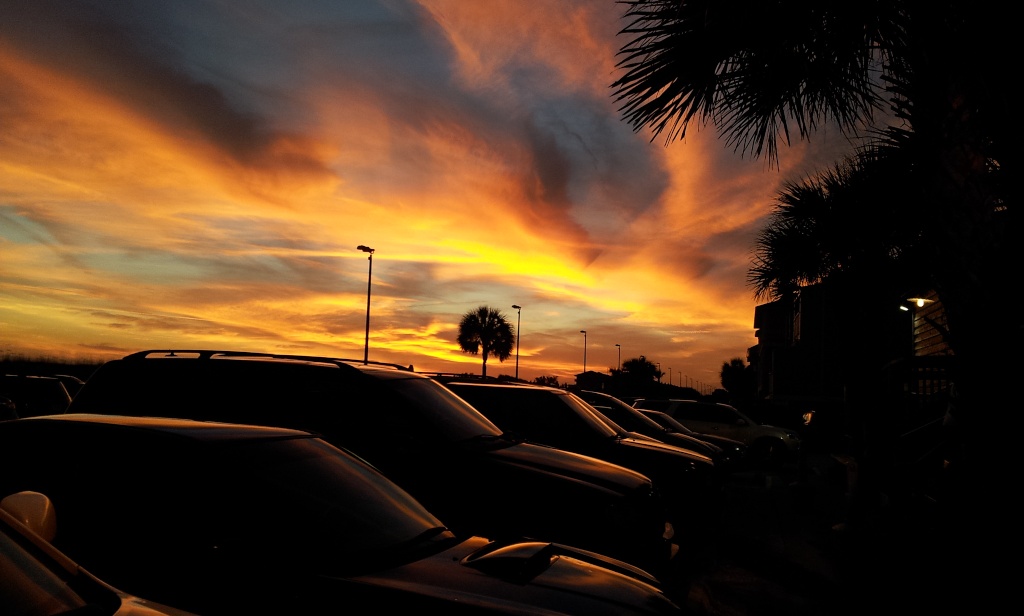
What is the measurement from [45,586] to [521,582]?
1.71 meters

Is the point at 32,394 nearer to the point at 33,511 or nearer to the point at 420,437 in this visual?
Result: the point at 420,437

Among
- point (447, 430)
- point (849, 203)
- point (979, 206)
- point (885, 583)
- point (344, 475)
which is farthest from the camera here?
point (849, 203)

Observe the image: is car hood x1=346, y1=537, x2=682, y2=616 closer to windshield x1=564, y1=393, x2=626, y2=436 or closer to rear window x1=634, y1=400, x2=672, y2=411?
windshield x1=564, y1=393, x2=626, y2=436

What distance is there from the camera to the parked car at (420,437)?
5.33m

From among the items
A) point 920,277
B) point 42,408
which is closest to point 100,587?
point 920,277

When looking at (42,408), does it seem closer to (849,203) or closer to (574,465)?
(574,465)

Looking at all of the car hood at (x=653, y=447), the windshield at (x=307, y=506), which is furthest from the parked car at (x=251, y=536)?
the car hood at (x=653, y=447)

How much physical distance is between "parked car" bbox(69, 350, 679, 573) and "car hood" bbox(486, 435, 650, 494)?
1 centimetres

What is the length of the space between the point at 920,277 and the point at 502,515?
8.63 m

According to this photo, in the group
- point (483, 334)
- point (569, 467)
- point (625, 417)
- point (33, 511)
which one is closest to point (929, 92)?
point (569, 467)

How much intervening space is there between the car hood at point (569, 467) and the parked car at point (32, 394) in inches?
512

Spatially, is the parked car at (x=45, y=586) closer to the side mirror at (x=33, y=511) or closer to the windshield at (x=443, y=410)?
the side mirror at (x=33, y=511)

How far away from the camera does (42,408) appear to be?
593 inches

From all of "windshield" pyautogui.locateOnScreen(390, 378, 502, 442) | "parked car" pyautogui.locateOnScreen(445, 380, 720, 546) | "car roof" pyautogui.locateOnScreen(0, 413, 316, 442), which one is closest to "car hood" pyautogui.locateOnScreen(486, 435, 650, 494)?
"windshield" pyautogui.locateOnScreen(390, 378, 502, 442)
